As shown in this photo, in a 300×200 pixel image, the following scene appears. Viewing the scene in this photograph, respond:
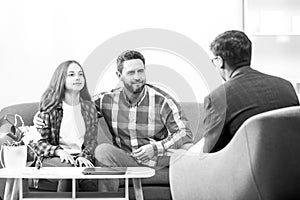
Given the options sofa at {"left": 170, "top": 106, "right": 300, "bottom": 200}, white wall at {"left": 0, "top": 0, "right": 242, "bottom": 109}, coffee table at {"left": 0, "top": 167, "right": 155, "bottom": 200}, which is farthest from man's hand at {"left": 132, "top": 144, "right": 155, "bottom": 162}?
white wall at {"left": 0, "top": 0, "right": 242, "bottom": 109}

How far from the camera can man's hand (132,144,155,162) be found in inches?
115

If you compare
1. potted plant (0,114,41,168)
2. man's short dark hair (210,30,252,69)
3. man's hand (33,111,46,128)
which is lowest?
potted plant (0,114,41,168)

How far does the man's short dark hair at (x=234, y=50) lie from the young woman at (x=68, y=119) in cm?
85

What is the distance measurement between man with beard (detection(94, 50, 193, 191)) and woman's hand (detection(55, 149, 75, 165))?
136mm

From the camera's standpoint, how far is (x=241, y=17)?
12.9 feet

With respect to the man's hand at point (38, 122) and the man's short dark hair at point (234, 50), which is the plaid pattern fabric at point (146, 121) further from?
the man's short dark hair at point (234, 50)

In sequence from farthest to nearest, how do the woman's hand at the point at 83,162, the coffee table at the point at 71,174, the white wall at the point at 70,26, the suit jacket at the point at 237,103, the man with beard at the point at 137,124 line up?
the white wall at the point at 70,26 → the woman's hand at the point at 83,162 → the man with beard at the point at 137,124 → the coffee table at the point at 71,174 → the suit jacket at the point at 237,103

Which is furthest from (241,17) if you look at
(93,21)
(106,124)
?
(106,124)

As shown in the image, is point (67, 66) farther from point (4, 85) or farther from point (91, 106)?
point (4, 85)

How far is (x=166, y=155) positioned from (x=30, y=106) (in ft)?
3.15

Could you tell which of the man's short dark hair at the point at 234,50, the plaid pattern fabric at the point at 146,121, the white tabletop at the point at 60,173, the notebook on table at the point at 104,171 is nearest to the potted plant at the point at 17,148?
the white tabletop at the point at 60,173

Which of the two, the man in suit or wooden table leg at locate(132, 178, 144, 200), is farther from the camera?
wooden table leg at locate(132, 178, 144, 200)

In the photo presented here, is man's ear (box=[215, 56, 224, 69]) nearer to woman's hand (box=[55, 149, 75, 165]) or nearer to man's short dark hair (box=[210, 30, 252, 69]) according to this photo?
man's short dark hair (box=[210, 30, 252, 69])

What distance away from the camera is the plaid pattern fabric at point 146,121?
9.68 ft
